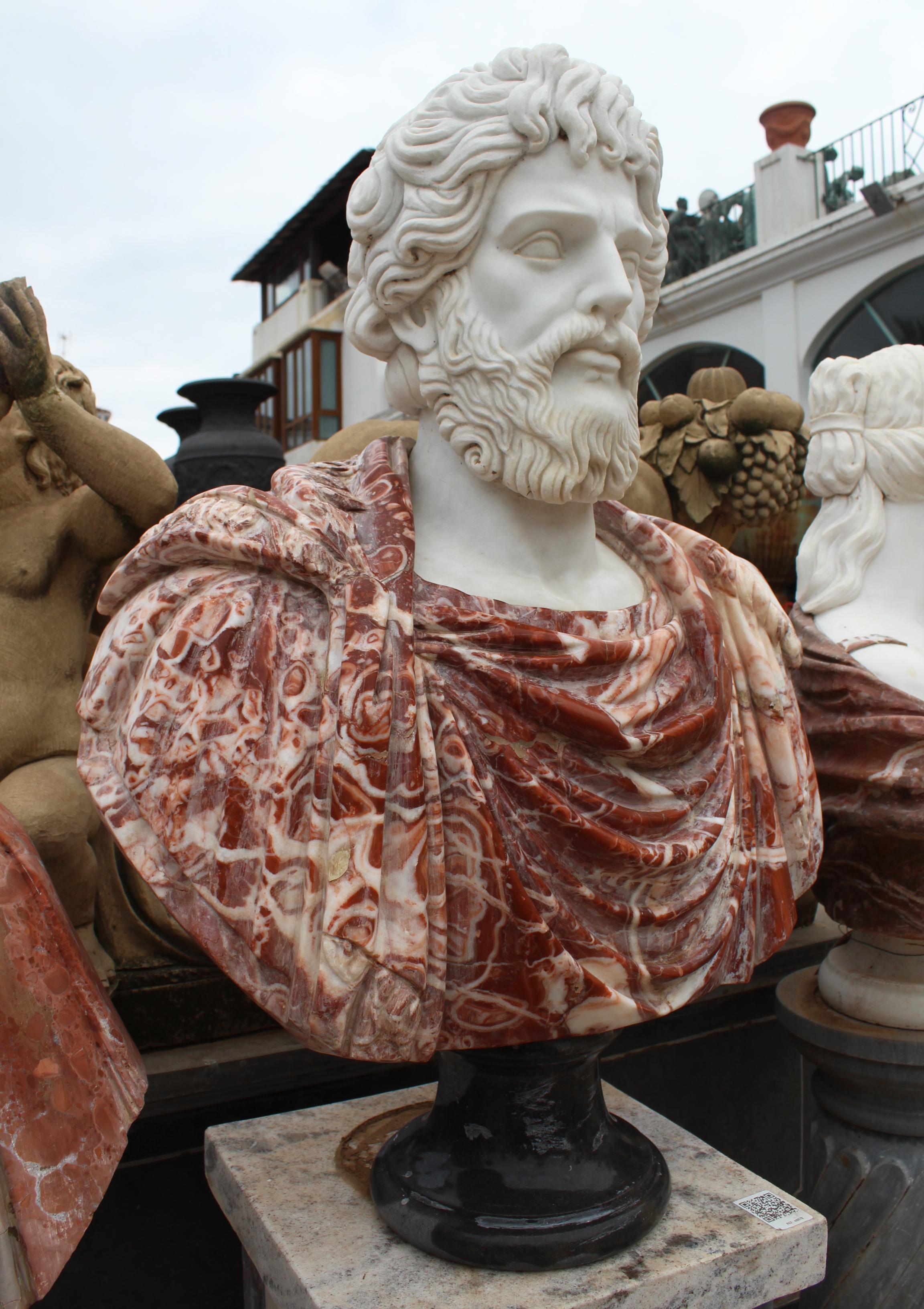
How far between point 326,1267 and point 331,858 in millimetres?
666

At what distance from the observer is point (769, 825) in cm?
190

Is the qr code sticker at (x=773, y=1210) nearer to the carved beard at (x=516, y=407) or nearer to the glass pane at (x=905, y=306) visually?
the carved beard at (x=516, y=407)

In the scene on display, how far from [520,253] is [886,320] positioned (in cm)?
970

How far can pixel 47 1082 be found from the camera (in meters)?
1.66

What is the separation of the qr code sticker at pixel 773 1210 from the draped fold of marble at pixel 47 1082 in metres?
1.03

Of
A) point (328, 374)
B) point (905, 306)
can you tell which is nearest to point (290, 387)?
point (328, 374)

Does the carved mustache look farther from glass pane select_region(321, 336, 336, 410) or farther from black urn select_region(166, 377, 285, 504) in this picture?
glass pane select_region(321, 336, 336, 410)

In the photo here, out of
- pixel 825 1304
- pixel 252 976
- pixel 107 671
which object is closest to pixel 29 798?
pixel 107 671

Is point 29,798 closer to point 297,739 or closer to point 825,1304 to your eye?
point 297,739

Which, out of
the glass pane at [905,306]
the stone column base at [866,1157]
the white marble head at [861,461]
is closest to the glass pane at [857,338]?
the glass pane at [905,306]

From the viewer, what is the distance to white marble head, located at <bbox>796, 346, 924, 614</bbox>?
8.30 feet

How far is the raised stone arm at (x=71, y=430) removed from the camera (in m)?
2.09

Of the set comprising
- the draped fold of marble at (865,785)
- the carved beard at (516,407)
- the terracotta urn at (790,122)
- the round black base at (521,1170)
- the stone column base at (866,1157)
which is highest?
the terracotta urn at (790,122)

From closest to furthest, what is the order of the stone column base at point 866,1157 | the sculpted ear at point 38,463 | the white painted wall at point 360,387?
the stone column base at point 866,1157 → the sculpted ear at point 38,463 → the white painted wall at point 360,387
